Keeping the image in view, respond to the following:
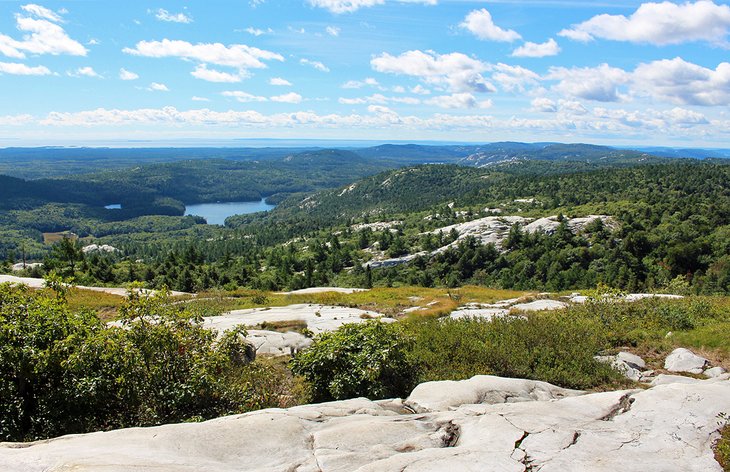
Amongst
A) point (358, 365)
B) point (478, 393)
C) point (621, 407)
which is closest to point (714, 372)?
point (621, 407)

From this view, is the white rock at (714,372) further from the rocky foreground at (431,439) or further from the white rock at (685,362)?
the rocky foreground at (431,439)

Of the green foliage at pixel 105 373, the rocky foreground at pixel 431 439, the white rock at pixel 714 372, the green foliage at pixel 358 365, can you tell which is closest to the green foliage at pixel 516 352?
the green foliage at pixel 358 365

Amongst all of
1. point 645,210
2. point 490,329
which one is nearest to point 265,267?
point 645,210

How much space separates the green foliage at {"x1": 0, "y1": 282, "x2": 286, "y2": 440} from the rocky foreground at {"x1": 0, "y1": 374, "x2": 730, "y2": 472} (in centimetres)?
163

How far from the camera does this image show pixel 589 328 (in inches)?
714

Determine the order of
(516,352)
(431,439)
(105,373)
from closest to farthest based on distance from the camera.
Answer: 1. (431,439)
2. (105,373)
3. (516,352)

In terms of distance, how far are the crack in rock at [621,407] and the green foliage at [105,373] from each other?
8.39m

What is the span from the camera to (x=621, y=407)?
32.9 ft

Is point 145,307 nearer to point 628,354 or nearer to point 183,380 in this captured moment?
point 183,380

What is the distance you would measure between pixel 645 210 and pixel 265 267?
125 meters

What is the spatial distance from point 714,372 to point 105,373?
1816 cm

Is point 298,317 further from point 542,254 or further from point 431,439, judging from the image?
point 542,254

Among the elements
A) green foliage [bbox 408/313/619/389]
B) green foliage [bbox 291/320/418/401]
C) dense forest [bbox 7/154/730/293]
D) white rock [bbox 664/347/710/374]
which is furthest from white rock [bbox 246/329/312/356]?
dense forest [bbox 7/154/730/293]

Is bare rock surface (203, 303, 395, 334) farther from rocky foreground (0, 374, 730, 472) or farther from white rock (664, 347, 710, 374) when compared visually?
white rock (664, 347, 710, 374)
